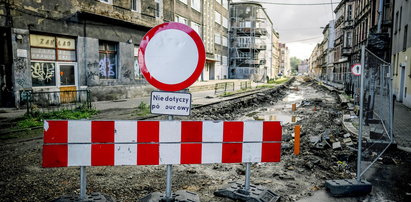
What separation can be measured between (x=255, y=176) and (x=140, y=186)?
1931 mm

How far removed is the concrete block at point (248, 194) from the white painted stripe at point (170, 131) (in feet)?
3.50

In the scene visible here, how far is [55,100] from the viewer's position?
11164 mm

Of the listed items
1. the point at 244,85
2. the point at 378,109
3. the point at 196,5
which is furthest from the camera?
the point at 244,85

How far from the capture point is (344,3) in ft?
168

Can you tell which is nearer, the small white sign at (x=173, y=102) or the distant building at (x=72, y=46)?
the small white sign at (x=173, y=102)

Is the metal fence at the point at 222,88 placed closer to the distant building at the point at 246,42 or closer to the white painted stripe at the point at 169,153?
the white painted stripe at the point at 169,153

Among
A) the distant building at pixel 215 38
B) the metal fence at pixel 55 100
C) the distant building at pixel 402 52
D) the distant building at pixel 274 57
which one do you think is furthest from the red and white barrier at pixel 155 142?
the distant building at pixel 274 57

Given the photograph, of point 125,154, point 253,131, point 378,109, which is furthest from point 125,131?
point 378,109

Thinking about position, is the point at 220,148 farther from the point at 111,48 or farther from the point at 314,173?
the point at 111,48

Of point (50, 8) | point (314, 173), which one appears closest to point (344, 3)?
point (50, 8)

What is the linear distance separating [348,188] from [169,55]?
3097 millimetres

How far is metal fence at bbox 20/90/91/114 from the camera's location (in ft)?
34.7

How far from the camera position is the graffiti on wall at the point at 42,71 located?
43.7 feet

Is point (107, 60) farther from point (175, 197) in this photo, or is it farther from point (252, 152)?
point (252, 152)
